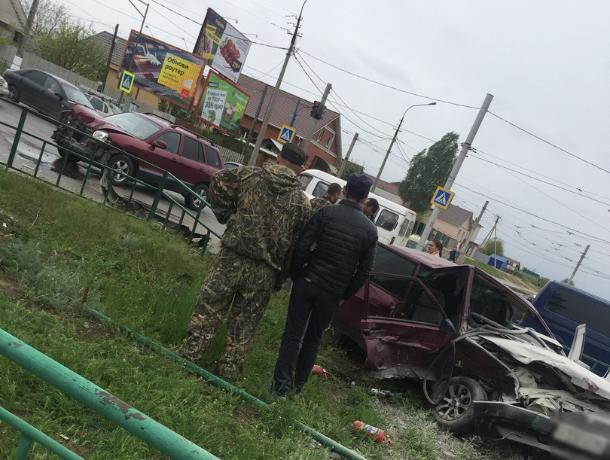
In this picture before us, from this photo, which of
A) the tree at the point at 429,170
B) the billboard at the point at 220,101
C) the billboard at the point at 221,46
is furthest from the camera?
the tree at the point at 429,170

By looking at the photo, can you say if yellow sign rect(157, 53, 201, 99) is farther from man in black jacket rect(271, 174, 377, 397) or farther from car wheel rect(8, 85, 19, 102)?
man in black jacket rect(271, 174, 377, 397)

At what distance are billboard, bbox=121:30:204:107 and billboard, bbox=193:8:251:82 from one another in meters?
1.33

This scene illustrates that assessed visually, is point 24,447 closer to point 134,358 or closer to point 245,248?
point 134,358

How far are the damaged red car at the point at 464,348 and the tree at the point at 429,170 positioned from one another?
53327 millimetres

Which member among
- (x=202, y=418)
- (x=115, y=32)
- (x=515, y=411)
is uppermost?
(x=115, y=32)

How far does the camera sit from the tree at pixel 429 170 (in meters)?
58.6

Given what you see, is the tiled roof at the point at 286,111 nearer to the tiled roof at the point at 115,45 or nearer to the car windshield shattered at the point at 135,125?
the tiled roof at the point at 115,45

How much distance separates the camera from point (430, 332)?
18.5 ft

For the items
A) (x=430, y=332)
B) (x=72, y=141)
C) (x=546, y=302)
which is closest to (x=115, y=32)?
(x=72, y=141)

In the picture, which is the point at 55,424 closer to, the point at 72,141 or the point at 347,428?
the point at 347,428

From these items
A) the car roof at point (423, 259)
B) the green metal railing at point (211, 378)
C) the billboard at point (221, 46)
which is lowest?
the green metal railing at point (211, 378)

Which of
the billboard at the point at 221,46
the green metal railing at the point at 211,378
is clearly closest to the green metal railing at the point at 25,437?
the green metal railing at the point at 211,378

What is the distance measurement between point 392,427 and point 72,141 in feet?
27.4

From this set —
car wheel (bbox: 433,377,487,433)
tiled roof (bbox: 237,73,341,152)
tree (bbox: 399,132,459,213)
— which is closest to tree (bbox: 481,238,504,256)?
tree (bbox: 399,132,459,213)
